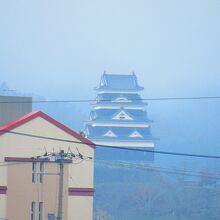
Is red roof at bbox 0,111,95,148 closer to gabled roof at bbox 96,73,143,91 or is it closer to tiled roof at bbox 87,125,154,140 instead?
tiled roof at bbox 87,125,154,140

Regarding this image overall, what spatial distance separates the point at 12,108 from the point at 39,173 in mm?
8465

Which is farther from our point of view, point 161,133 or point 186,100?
point 186,100

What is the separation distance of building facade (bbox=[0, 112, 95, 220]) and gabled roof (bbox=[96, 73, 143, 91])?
102580mm

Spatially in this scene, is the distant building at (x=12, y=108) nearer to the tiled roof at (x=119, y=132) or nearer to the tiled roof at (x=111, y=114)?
the tiled roof at (x=119, y=132)

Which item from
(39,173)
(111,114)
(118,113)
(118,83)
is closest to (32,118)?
(39,173)

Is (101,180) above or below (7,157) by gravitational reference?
below

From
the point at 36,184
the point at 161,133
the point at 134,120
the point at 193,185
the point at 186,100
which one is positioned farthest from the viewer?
the point at 186,100

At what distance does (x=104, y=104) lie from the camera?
440 ft

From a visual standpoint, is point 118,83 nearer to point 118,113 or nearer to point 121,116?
point 118,113

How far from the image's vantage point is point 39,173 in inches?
1275

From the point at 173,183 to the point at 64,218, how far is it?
65120 mm

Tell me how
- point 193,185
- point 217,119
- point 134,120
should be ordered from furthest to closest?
point 217,119 → point 134,120 → point 193,185

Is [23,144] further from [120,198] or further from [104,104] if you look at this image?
[104,104]

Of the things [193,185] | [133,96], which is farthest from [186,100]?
[193,185]
